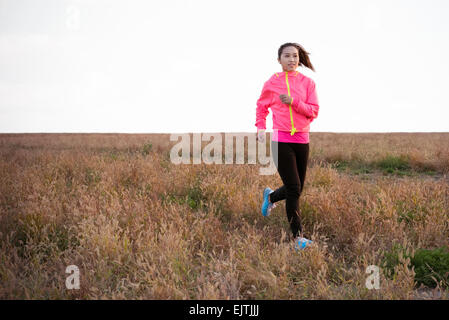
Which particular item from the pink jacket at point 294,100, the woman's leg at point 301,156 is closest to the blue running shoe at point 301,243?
the woman's leg at point 301,156

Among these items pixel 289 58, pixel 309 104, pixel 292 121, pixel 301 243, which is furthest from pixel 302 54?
pixel 301 243

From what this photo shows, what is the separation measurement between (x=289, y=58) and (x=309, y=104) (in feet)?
1.73

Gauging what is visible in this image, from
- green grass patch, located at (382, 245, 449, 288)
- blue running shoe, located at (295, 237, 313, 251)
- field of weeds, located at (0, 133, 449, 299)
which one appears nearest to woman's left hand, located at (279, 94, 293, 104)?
field of weeds, located at (0, 133, 449, 299)

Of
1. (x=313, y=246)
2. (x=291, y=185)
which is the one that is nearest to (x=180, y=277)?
(x=313, y=246)

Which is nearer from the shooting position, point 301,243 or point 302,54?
point 301,243

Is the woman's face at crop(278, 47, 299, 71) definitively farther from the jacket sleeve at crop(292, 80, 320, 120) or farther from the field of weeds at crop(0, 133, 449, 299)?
the field of weeds at crop(0, 133, 449, 299)

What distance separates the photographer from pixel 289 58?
3014mm

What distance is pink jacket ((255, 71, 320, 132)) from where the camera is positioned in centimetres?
299

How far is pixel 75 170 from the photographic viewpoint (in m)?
6.54

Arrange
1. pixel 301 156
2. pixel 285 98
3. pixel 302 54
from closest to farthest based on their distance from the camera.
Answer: pixel 285 98 → pixel 301 156 → pixel 302 54

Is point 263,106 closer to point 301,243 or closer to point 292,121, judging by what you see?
point 292,121

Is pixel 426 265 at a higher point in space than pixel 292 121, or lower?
lower
